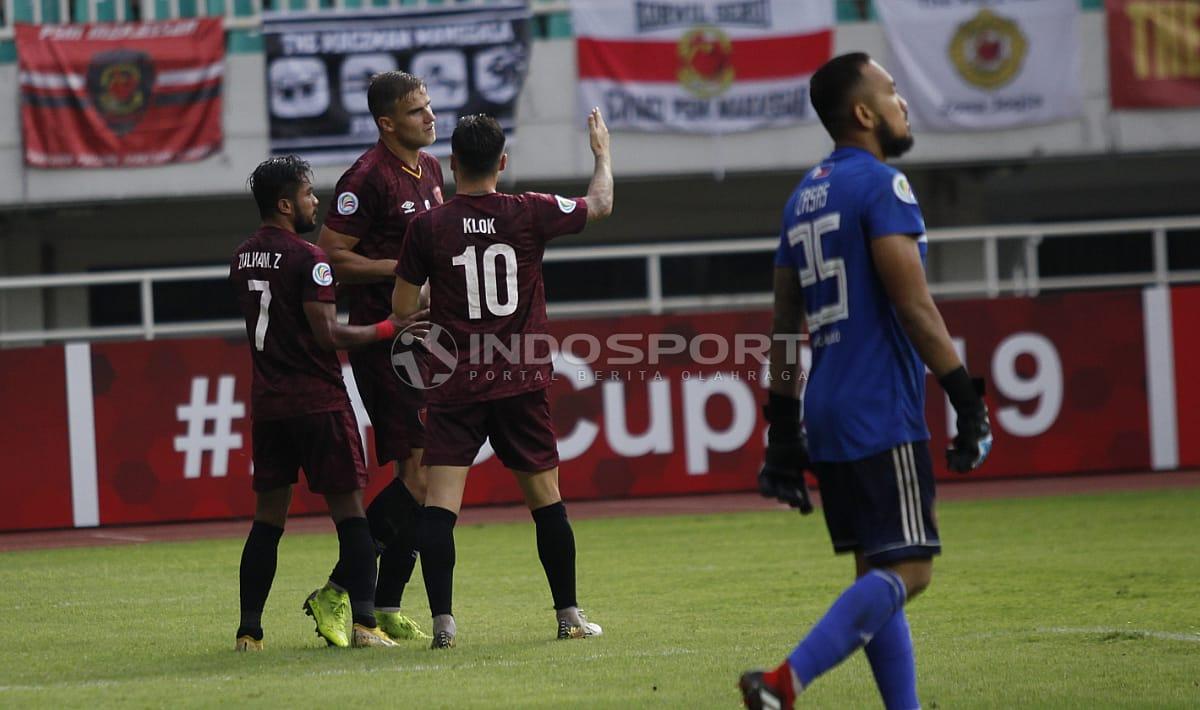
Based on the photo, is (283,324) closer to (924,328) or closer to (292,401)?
(292,401)

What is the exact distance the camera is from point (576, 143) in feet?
57.6

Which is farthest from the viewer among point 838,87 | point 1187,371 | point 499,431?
point 1187,371

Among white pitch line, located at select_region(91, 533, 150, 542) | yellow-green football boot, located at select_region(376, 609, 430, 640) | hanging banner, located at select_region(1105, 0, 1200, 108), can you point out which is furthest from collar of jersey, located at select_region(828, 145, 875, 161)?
hanging banner, located at select_region(1105, 0, 1200, 108)

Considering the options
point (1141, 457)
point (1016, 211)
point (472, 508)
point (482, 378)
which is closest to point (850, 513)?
point (482, 378)

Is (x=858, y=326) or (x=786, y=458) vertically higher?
(x=858, y=326)

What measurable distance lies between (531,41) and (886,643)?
12.8 meters

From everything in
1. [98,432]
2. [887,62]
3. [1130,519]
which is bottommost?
[1130,519]

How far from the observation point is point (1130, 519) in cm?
1191

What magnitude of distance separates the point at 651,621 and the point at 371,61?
404 inches

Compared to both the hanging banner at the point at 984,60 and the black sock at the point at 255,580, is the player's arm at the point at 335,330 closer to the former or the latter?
the black sock at the point at 255,580

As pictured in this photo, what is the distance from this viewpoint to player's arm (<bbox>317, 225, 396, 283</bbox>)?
751 centimetres

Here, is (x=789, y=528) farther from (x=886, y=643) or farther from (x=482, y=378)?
(x=886, y=643)

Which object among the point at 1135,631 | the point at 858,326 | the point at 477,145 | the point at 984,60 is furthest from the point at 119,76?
the point at 858,326

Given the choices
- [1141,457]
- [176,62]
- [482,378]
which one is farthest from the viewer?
[176,62]
